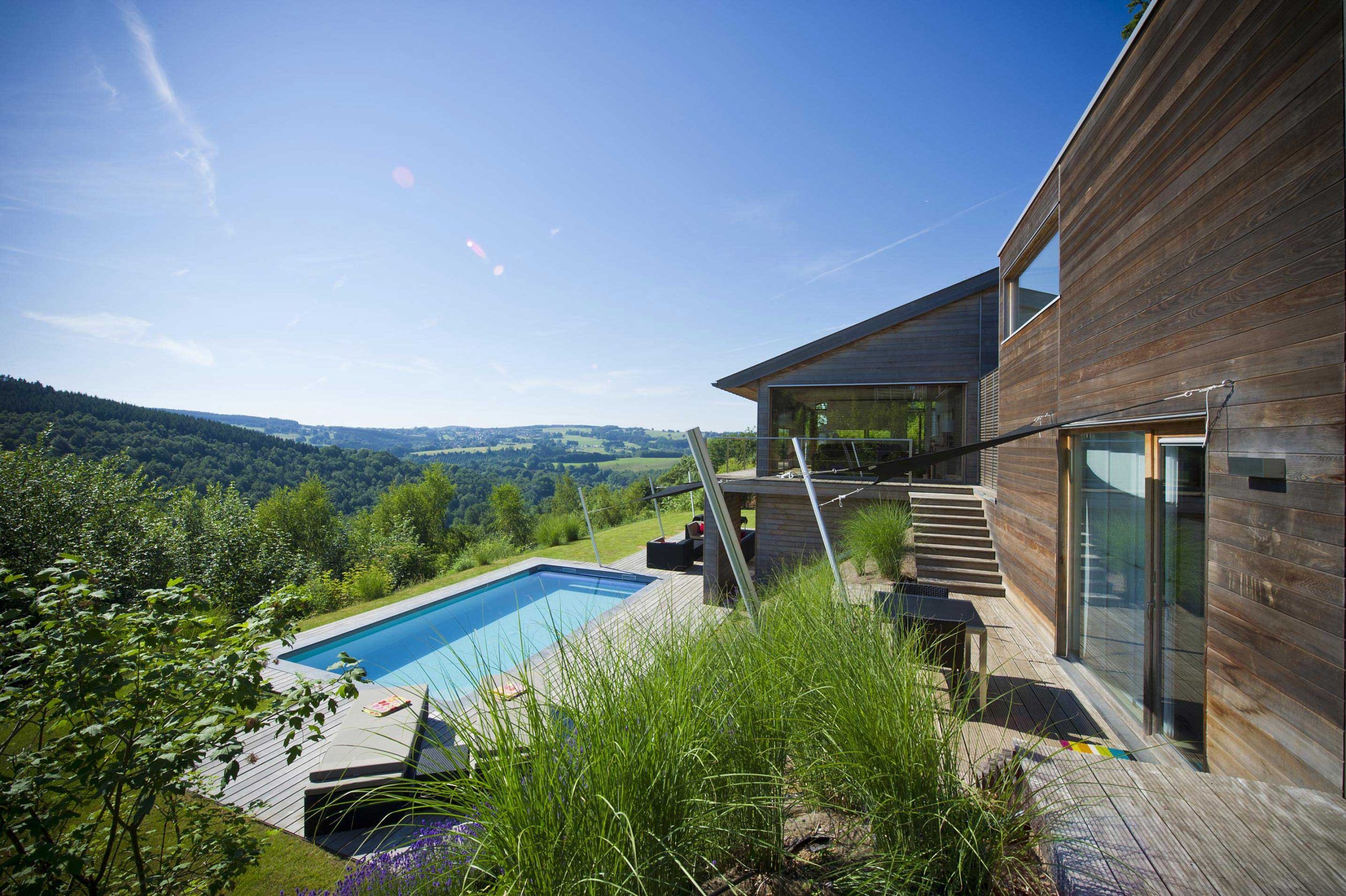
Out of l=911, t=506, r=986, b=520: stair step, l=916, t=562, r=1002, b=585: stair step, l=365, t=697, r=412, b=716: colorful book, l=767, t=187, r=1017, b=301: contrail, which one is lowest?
l=365, t=697, r=412, b=716: colorful book

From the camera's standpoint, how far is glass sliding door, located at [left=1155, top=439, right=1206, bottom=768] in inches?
113

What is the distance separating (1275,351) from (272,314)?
2431 cm

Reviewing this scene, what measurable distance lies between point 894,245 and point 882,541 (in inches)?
520

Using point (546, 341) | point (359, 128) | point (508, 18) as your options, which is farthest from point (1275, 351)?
point (546, 341)

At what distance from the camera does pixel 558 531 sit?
603 inches

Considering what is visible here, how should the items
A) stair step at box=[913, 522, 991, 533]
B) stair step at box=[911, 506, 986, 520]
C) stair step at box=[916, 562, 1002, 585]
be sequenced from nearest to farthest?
stair step at box=[916, 562, 1002, 585], stair step at box=[913, 522, 991, 533], stair step at box=[911, 506, 986, 520]

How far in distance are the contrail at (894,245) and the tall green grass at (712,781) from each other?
1285 centimetres

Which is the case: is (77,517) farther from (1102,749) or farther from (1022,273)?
(1022,273)

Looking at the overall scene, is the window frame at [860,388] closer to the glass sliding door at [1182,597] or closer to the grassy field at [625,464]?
the glass sliding door at [1182,597]

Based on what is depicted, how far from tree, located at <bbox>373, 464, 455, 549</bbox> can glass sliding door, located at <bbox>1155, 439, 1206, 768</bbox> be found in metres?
27.1

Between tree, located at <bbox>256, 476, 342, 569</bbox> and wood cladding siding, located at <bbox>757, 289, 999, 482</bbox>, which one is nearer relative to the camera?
wood cladding siding, located at <bbox>757, 289, 999, 482</bbox>

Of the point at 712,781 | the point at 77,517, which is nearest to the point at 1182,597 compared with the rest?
the point at 712,781

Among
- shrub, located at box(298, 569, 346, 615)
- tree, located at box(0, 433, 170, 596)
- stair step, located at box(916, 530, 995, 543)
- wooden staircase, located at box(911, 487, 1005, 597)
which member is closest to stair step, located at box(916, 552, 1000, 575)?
wooden staircase, located at box(911, 487, 1005, 597)

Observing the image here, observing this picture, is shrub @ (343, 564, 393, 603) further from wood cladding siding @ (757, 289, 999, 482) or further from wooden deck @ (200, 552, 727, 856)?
wood cladding siding @ (757, 289, 999, 482)
